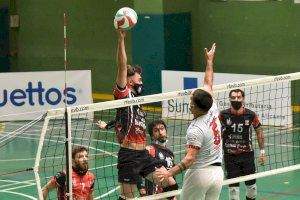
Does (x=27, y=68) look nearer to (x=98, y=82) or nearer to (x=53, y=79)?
(x=98, y=82)

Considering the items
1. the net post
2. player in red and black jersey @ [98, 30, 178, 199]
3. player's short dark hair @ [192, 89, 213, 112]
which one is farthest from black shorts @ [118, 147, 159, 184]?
player's short dark hair @ [192, 89, 213, 112]

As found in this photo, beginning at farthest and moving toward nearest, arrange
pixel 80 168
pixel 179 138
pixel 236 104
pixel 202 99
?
1. pixel 179 138
2. pixel 236 104
3. pixel 80 168
4. pixel 202 99

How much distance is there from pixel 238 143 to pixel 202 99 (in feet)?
12.4

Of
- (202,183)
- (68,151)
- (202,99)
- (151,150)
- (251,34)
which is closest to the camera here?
(202,99)

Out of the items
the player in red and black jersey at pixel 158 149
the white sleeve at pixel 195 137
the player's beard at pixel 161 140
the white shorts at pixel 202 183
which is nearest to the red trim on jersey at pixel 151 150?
the player in red and black jersey at pixel 158 149

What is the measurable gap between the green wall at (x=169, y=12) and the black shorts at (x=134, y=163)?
44.0 feet

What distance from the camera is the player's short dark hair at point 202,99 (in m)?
9.57

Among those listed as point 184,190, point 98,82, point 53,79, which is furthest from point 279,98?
point 184,190

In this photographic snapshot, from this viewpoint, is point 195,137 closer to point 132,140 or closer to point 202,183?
point 202,183

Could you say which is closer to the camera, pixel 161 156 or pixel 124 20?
pixel 124 20

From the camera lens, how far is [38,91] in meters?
23.2

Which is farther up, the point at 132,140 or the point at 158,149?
the point at 132,140

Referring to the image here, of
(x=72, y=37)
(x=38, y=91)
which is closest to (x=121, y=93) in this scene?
(x=38, y=91)

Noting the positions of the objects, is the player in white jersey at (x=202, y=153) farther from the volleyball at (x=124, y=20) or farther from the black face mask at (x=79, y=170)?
the volleyball at (x=124, y=20)
